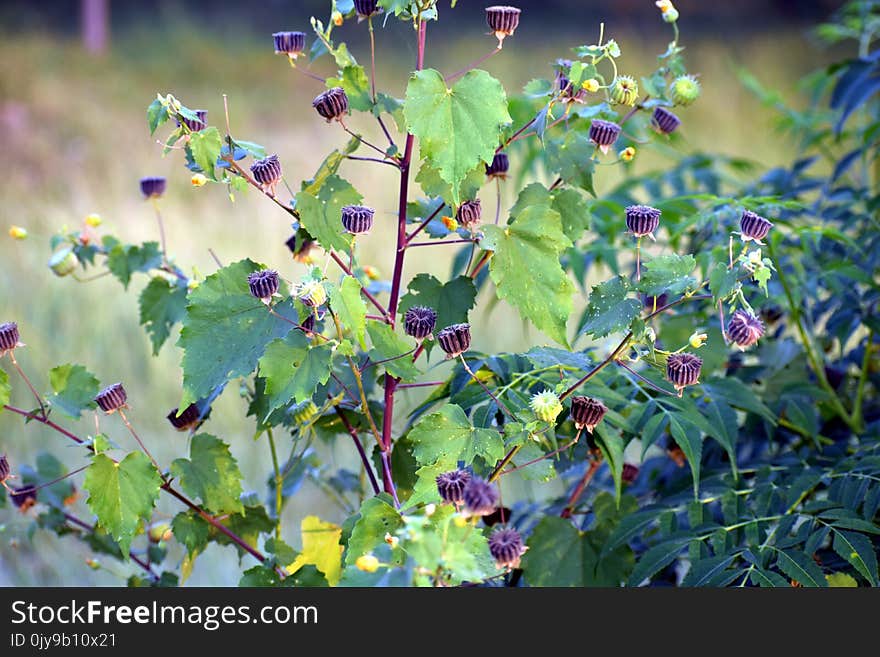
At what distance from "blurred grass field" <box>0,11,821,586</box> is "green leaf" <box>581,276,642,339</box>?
0.21m

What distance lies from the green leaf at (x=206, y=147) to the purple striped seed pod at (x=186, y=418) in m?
0.15

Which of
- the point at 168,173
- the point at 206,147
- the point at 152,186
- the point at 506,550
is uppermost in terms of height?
the point at 168,173

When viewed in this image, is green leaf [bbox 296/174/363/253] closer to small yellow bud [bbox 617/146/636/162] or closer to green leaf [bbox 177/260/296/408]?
green leaf [bbox 177/260/296/408]

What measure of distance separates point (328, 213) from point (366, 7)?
11 centimetres

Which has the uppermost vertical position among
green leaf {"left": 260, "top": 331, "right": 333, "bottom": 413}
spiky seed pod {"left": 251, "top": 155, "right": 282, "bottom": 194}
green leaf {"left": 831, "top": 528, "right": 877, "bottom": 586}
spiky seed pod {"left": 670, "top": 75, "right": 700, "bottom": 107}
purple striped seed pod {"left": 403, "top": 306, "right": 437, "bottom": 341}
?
spiky seed pod {"left": 670, "top": 75, "right": 700, "bottom": 107}

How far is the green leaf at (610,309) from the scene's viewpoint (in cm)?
44

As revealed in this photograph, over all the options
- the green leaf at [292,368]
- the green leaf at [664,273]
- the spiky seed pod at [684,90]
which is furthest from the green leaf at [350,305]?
the spiky seed pod at [684,90]

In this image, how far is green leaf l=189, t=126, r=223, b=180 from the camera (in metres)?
0.47

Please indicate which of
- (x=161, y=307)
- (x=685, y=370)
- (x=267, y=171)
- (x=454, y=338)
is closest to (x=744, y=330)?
(x=685, y=370)

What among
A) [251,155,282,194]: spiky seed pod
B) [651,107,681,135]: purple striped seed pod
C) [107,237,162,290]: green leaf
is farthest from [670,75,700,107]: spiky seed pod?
[107,237,162,290]: green leaf

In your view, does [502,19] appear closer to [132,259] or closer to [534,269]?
[534,269]

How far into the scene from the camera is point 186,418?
1.85 feet

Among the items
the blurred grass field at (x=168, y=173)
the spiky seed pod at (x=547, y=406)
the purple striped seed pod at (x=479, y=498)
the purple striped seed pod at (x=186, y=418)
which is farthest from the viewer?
the blurred grass field at (x=168, y=173)

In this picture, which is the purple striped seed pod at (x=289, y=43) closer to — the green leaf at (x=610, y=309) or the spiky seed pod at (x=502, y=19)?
the spiky seed pod at (x=502, y=19)
